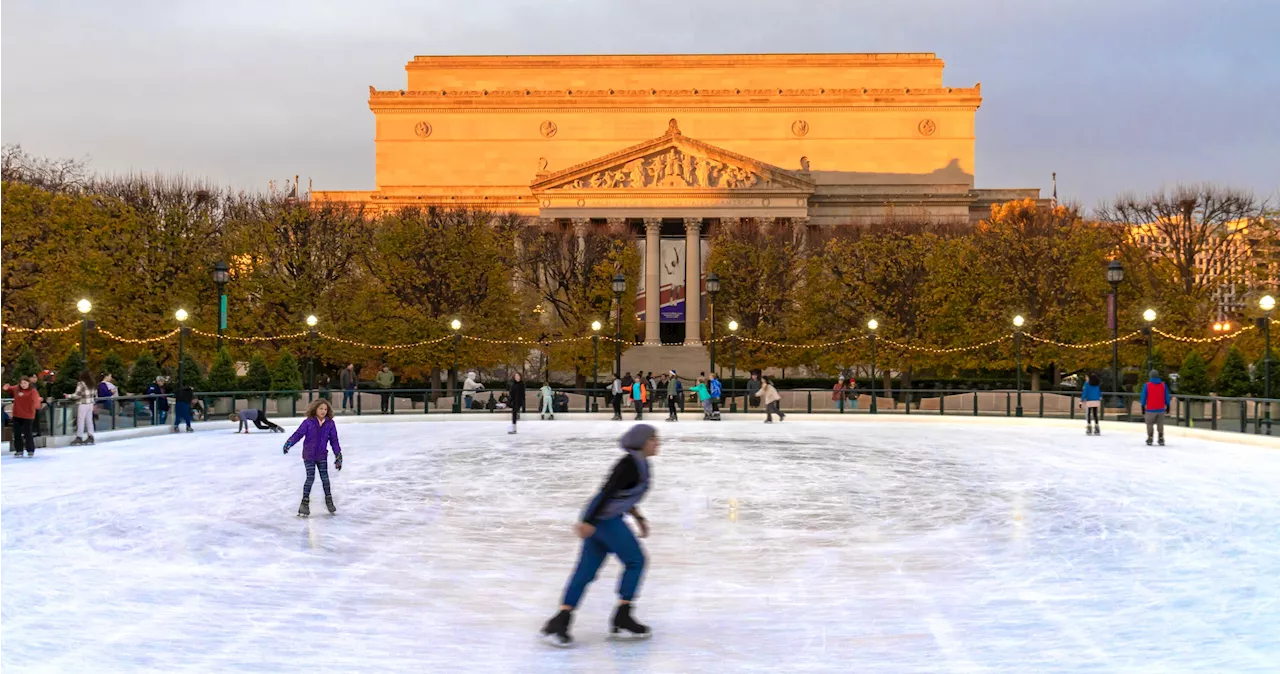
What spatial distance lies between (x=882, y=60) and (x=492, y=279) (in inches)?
1598

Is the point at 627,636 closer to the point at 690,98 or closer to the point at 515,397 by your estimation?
the point at 515,397

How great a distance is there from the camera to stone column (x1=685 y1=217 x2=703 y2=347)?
67.4m

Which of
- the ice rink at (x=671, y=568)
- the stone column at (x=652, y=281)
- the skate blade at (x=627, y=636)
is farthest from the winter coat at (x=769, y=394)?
the stone column at (x=652, y=281)

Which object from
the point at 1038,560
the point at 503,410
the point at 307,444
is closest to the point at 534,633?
the point at 1038,560

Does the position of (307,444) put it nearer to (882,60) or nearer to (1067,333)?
(1067,333)

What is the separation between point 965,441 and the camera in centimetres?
2773

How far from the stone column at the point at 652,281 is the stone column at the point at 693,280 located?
167 cm

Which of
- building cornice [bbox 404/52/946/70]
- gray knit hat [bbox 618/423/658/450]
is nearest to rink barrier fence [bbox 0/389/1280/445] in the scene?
gray knit hat [bbox 618/423/658/450]

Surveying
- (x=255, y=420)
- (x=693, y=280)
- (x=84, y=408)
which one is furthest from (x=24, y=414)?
(x=693, y=280)

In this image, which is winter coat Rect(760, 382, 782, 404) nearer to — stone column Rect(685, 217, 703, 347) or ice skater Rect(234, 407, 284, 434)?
ice skater Rect(234, 407, 284, 434)

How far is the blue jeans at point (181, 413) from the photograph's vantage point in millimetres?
29828

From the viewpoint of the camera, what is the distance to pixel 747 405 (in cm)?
4122

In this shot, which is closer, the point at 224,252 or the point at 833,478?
the point at 833,478

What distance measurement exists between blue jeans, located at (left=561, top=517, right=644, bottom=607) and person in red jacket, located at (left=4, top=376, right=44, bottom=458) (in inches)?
692
